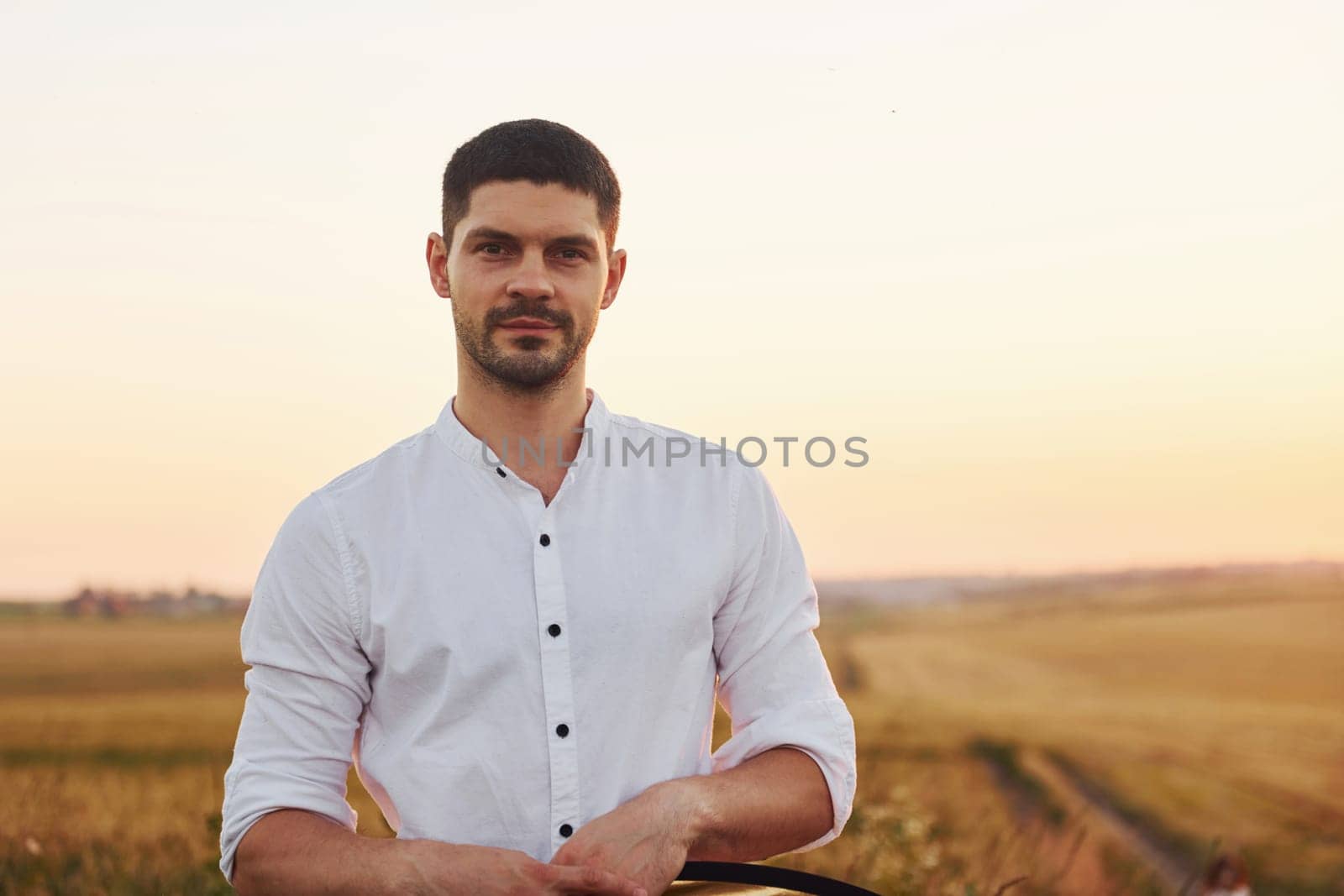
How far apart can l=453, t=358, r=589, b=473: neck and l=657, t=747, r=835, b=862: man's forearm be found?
724 millimetres

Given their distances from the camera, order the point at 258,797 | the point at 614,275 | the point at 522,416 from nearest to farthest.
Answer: the point at 258,797
the point at 522,416
the point at 614,275

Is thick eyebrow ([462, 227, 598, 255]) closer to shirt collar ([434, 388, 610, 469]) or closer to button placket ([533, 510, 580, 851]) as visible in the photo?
shirt collar ([434, 388, 610, 469])

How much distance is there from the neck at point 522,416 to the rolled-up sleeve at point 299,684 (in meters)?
0.37

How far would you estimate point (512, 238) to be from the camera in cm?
248

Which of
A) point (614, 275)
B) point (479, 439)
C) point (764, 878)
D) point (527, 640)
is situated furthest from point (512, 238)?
point (764, 878)

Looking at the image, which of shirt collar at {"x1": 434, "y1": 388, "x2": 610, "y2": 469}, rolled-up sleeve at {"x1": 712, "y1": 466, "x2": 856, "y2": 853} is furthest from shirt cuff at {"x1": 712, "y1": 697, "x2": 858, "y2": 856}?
shirt collar at {"x1": 434, "y1": 388, "x2": 610, "y2": 469}

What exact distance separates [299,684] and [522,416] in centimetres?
69

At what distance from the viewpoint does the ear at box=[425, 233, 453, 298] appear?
2721 mm

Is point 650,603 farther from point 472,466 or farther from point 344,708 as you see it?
point 344,708

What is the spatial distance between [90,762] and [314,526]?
4.16 metres

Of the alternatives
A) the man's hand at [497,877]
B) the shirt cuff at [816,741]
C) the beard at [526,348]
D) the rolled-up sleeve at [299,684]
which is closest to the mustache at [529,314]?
the beard at [526,348]

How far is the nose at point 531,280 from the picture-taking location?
8.00 feet

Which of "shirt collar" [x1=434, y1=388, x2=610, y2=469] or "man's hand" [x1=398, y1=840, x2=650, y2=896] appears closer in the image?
"man's hand" [x1=398, y1=840, x2=650, y2=896]

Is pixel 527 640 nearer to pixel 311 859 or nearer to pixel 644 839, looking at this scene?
pixel 644 839
